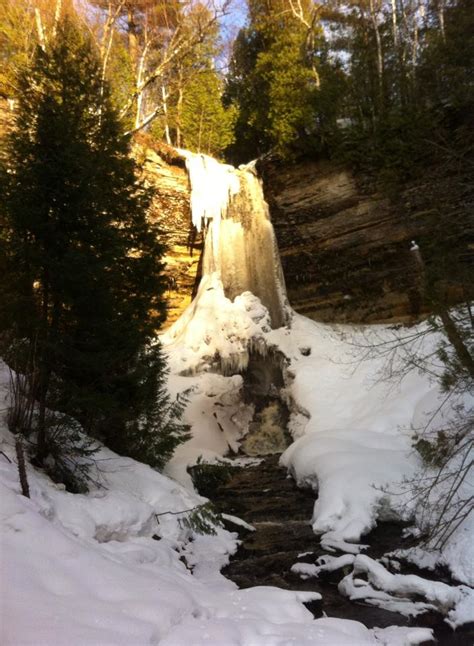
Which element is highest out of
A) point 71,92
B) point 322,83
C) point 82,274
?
point 322,83

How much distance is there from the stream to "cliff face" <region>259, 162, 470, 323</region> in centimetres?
846

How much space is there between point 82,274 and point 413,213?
1298 cm

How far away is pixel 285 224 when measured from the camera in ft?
56.6

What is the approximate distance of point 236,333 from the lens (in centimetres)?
1512

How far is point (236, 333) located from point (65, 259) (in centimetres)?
1028

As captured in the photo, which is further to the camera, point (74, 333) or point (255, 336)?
point (255, 336)

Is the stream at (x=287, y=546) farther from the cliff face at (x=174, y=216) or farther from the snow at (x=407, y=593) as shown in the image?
the cliff face at (x=174, y=216)

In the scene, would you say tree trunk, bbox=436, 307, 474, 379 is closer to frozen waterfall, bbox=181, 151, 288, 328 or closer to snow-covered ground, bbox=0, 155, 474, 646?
snow-covered ground, bbox=0, 155, 474, 646

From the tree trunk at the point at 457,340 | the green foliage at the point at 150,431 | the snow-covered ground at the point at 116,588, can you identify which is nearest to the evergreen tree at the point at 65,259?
the green foliage at the point at 150,431

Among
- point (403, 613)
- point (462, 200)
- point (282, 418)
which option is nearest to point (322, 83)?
point (462, 200)

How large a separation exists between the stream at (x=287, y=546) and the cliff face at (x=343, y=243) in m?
8.46

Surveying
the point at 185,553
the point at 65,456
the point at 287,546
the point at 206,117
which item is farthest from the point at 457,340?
the point at 206,117

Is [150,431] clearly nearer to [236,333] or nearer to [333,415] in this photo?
[333,415]

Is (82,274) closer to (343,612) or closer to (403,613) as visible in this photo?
(343,612)
